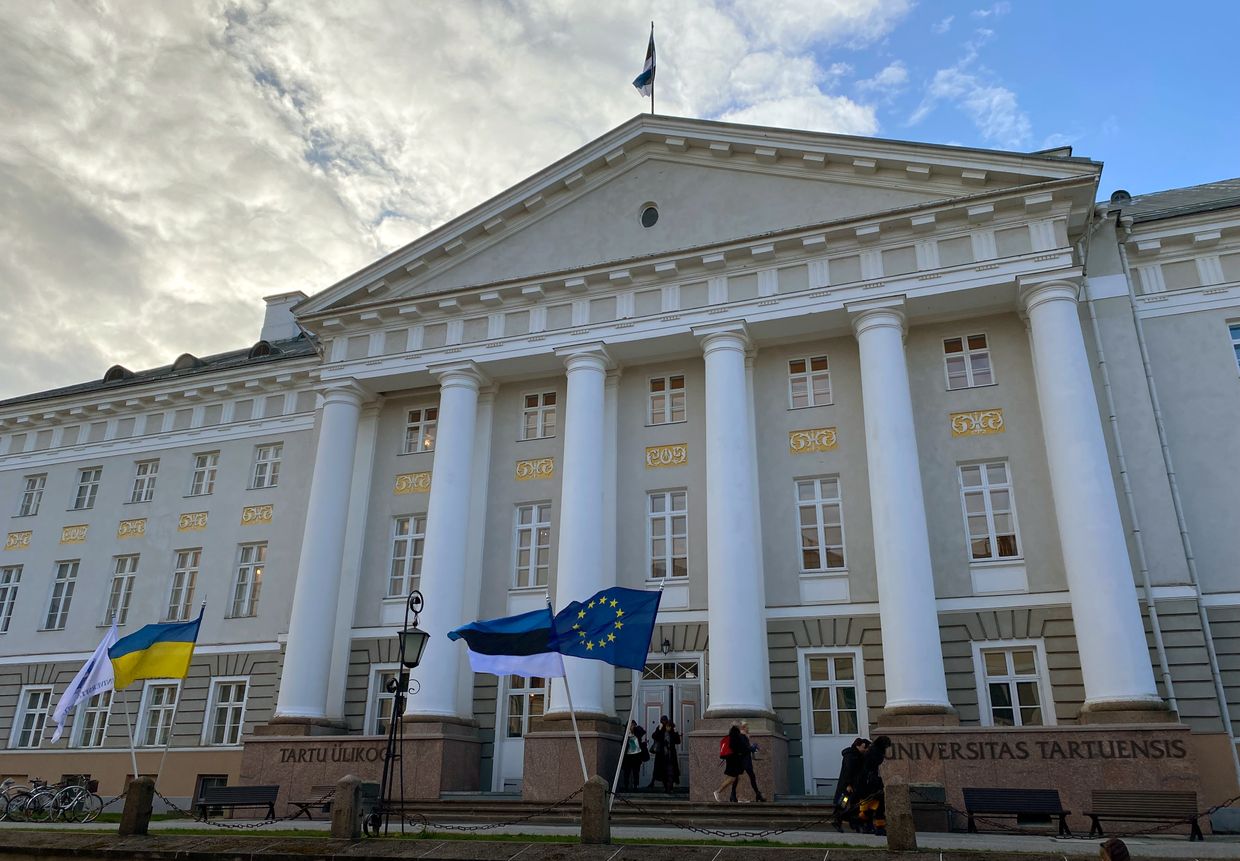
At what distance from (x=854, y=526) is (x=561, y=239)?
34.6ft

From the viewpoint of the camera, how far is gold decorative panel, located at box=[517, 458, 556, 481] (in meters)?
25.0

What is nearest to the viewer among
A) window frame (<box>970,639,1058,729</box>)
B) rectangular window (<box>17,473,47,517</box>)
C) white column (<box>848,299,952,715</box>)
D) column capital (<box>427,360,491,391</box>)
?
white column (<box>848,299,952,715</box>)

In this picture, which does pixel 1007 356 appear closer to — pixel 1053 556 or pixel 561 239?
pixel 1053 556

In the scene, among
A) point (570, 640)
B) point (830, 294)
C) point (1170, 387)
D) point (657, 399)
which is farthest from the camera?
point (657, 399)

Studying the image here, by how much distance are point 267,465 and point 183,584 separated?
4150 mm

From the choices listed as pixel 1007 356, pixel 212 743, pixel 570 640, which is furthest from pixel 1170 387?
pixel 212 743

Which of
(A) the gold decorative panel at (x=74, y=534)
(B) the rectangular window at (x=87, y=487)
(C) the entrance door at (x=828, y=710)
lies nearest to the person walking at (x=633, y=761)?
(C) the entrance door at (x=828, y=710)

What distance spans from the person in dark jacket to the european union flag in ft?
11.6

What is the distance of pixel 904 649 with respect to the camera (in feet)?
62.7

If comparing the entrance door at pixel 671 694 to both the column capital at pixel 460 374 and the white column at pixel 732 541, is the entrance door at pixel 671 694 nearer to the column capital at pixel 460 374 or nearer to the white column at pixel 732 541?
the white column at pixel 732 541

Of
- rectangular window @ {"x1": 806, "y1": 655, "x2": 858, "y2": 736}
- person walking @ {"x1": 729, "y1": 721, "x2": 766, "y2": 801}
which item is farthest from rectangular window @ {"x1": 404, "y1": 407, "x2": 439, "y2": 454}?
person walking @ {"x1": 729, "y1": 721, "x2": 766, "y2": 801}

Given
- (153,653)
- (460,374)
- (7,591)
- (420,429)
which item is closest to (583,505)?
(460,374)

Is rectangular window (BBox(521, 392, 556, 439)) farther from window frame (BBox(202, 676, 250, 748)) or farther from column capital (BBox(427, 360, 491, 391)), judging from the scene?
window frame (BBox(202, 676, 250, 748))

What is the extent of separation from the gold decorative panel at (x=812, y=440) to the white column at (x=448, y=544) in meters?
8.05
